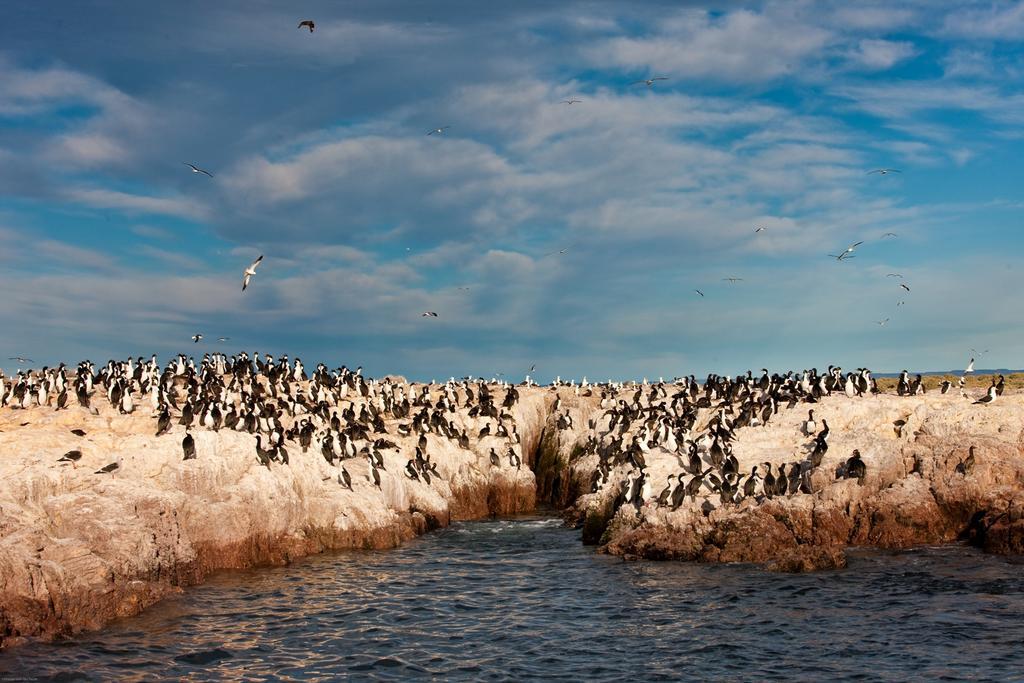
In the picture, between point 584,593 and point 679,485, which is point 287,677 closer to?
point 584,593

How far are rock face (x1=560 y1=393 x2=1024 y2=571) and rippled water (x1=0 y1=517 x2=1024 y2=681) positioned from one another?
1188 millimetres

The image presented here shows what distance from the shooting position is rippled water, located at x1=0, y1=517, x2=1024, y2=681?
17984 millimetres

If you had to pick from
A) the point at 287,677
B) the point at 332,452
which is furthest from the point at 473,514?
the point at 287,677

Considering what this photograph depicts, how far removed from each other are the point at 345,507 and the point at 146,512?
939 centimetres

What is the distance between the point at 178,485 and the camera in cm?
2753

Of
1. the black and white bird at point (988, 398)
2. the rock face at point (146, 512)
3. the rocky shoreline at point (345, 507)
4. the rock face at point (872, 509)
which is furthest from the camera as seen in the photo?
the black and white bird at point (988, 398)

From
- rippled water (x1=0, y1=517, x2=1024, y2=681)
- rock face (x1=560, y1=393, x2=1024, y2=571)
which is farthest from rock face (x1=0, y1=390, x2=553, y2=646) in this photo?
rock face (x1=560, y1=393, x2=1024, y2=571)

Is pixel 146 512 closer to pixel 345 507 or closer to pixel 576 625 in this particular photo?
pixel 345 507

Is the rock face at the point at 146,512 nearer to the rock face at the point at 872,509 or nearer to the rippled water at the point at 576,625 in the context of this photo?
the rippled water at the point at 576,625

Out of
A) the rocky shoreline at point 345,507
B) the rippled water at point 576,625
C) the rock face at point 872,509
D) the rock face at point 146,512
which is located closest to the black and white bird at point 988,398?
the rocky shoreline at point 345,507

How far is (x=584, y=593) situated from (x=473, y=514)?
59.4ft

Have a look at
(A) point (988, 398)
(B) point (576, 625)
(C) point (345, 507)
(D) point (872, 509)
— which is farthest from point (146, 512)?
(A) point (988, 398)

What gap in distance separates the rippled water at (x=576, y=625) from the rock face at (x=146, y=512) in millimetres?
1080

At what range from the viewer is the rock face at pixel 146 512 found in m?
20.0
